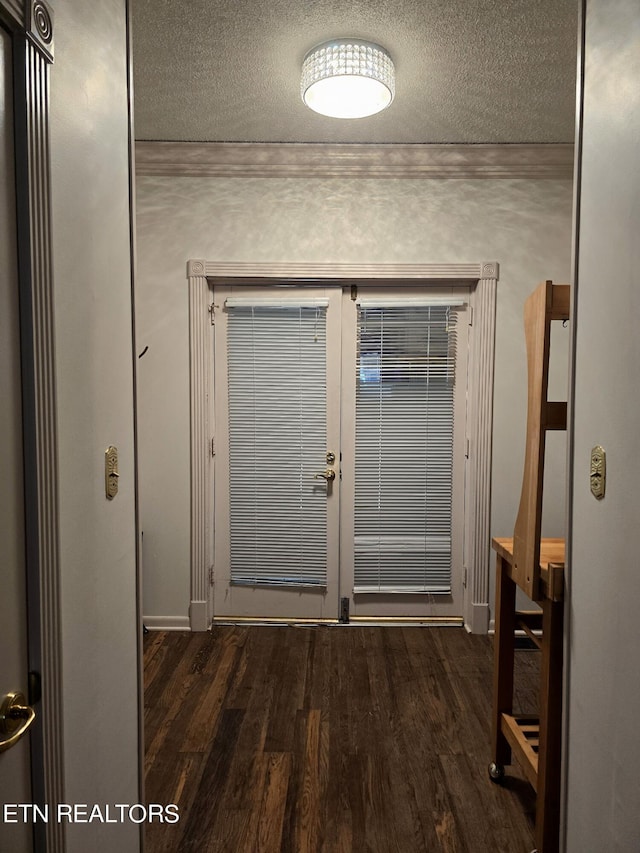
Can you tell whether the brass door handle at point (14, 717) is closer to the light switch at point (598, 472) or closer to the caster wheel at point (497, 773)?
the light switch at point (598, 472)

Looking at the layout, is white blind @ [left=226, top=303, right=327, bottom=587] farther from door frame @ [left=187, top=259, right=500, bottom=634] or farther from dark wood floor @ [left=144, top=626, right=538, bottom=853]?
dark wood floor @ [left=144, top=626, right=538, bottom=853]

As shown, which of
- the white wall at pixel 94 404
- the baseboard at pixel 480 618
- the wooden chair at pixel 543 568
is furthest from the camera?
the baseboard at pixel 480 618

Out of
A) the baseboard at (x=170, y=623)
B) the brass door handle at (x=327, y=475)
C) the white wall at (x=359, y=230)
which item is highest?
the white wall at (x=359, y=230)

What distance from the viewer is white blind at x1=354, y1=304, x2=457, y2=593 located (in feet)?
11.3

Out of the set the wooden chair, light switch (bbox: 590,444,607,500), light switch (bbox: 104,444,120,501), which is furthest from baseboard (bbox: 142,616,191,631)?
light switch (bbox: 590,444,607,500)

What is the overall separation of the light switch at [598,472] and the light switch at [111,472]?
1.11m

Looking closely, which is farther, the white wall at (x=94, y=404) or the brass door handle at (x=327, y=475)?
the brass door handle at (x=327, y=475)

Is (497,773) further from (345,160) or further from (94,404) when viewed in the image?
(345,160)

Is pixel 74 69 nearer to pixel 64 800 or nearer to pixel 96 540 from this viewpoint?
pixel 96 540

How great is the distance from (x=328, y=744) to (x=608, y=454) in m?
1.75

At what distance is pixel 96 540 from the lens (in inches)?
49.1

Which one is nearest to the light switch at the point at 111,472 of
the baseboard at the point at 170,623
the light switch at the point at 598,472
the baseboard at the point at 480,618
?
the light switch at the point at 598,472

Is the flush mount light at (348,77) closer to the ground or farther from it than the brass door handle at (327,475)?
farther from it

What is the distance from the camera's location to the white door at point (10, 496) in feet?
3.00
